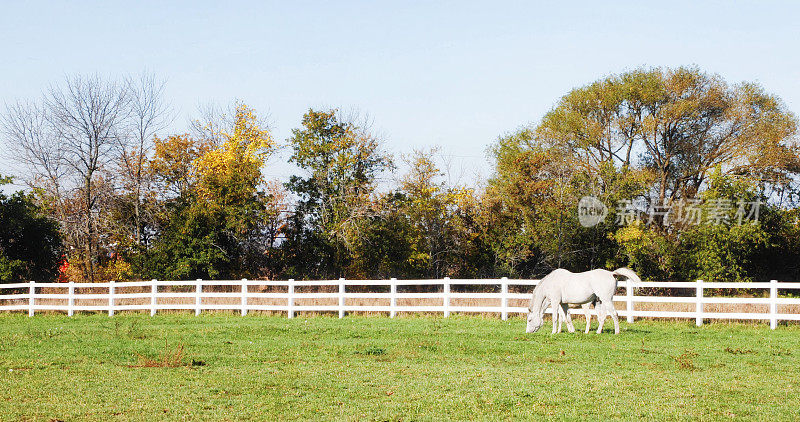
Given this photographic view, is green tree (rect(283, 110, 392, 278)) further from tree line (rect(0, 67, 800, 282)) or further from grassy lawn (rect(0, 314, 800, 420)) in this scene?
grassy lawn (rect(0, 314, 800, 420))

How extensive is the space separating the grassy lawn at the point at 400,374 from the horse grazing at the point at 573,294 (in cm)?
51

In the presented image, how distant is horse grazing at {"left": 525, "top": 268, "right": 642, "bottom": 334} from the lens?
15211mm

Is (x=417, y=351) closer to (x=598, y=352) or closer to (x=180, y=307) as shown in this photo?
(x=598, y=352)

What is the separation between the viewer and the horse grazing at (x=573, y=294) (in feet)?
49.9

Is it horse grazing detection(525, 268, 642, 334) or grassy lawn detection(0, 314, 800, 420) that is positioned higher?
horse grazing detection(525, 268, 642, 334)

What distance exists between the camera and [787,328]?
56.1 feet

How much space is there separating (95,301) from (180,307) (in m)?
5.01

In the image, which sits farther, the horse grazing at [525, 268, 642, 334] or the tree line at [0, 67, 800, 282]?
the tree line at [0, 67, 800, 282]

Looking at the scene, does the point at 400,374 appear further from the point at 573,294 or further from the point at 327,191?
the point at 327,191

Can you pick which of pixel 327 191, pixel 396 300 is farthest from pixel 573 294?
pixel 327 191

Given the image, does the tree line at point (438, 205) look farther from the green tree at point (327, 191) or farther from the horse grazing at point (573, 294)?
the horse grazing at point (573, 294)

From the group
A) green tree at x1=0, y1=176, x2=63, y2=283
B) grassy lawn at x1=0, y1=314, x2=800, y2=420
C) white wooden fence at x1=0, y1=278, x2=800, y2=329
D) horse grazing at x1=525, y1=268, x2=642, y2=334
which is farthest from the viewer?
green tree at x1=0, y1=176, x2=63, y2=283

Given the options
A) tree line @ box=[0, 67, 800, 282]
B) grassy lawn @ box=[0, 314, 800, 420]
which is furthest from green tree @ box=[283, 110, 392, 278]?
grassy lawn @ box=[0, 314, 800, 420]

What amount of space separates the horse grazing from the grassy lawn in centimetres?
51
